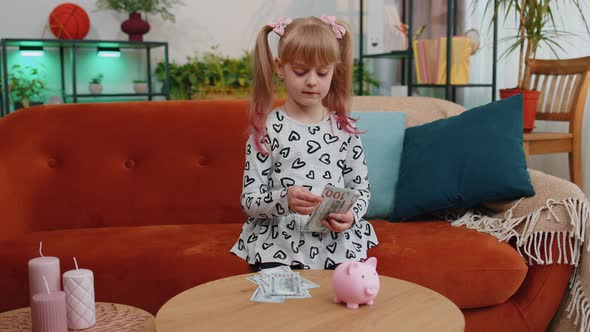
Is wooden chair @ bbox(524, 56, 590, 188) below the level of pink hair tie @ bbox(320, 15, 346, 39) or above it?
below

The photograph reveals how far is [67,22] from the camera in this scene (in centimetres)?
457

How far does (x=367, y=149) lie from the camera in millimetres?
2211

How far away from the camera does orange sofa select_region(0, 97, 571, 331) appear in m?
1.78

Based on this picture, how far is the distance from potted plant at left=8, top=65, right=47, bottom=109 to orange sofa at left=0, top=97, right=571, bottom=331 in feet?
8.06

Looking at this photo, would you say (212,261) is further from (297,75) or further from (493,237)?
(493,237)

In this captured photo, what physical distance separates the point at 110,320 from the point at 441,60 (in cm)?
337

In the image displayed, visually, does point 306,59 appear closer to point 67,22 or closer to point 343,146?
point 343,146

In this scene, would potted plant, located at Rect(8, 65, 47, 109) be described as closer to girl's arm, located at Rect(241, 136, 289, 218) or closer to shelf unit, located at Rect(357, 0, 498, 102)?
shelf unit, located at Rect(357, 0, 498, 102)

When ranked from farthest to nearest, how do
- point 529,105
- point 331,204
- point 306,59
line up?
point 529,105
point 306,59
point 331,204

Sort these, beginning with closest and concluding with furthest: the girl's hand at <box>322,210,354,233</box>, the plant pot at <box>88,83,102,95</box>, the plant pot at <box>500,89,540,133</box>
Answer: the girl's hand at <box>322,210,354,233</box> < the plant pot at <box>500,89,540,133</box> < the plant pot at <box>88,83,102,95</box>

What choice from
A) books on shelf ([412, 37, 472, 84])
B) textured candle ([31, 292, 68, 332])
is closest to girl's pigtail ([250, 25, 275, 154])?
textured candle ([31, 292, 68, 332])

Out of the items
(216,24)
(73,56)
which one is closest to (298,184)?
(73,56)

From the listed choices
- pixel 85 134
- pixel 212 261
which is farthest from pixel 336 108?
pixel 85 134

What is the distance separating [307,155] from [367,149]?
511mm
